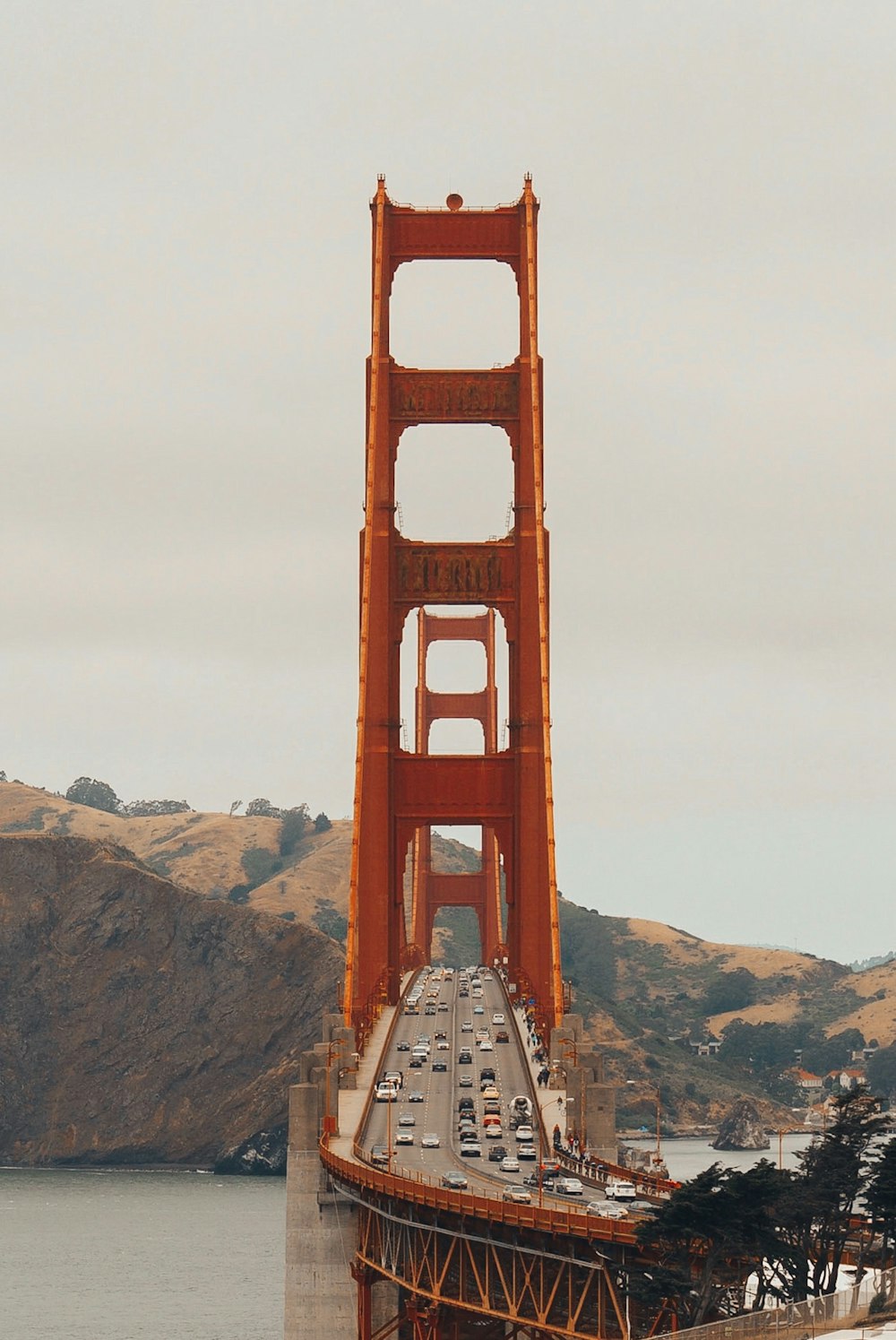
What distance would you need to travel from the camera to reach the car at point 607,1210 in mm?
50969

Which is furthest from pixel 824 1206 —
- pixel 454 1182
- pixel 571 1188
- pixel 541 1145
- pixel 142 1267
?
pixel 142 1267

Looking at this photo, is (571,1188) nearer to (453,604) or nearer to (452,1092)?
(452,1092)

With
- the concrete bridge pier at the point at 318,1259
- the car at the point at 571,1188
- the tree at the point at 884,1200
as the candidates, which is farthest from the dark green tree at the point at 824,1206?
the concrete bridge pier at the point at 318,1259

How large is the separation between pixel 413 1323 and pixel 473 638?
135 m

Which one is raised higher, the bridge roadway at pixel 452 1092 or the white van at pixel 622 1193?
the bridge roadway at pixel 452 1092

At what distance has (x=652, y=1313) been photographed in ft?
160

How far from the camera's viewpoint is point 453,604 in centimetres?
9800

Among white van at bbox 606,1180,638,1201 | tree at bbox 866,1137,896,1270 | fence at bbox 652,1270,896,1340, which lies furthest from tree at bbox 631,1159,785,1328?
white van at bbox 606,1180,638,1201

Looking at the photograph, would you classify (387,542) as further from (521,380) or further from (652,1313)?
(652,1313)

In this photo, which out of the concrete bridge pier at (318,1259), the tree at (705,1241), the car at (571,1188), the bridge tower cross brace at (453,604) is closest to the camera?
the tree at (705,1241)

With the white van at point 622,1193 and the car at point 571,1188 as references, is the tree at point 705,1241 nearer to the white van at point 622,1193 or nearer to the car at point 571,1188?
the white van at point 622,1193

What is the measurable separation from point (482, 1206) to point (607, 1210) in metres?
2.91

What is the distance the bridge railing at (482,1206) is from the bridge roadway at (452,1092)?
1.19m

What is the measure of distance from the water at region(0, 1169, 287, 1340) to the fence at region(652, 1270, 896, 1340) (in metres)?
59.8
